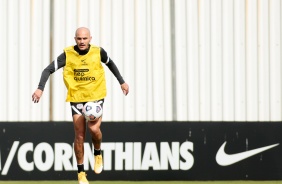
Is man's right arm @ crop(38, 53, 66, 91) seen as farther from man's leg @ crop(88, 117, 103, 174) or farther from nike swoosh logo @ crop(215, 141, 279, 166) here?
nike swoosh logo @ crop(215, 141, 279, 166)

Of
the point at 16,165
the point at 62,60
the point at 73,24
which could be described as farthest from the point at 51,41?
the point at 62,60

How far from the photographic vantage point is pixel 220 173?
53.8ft

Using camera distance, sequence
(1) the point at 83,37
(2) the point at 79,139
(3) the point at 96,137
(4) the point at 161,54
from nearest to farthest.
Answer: (1) the point at 83,37, (2) the point at 79,139, (3) the point at 96,137, (4) the point at 161,54

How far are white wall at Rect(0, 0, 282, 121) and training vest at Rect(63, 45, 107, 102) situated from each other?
9.80 ft

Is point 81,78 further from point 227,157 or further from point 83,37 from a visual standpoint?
point 227,157

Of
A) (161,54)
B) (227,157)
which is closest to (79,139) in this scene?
(161,54)

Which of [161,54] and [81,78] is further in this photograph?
[161,54]

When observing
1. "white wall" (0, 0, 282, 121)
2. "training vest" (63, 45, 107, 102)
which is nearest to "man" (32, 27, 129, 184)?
"training vest" (63, 45, 107, 102)

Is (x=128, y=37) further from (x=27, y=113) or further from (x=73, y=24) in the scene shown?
(x=27, y=113)

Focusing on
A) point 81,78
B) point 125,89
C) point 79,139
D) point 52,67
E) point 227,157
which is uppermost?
point 52,67

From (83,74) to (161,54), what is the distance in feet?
11.2

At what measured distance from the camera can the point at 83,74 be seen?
13.5m

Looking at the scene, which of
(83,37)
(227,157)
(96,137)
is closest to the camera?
(83,37)

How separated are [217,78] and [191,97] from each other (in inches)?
20.9
